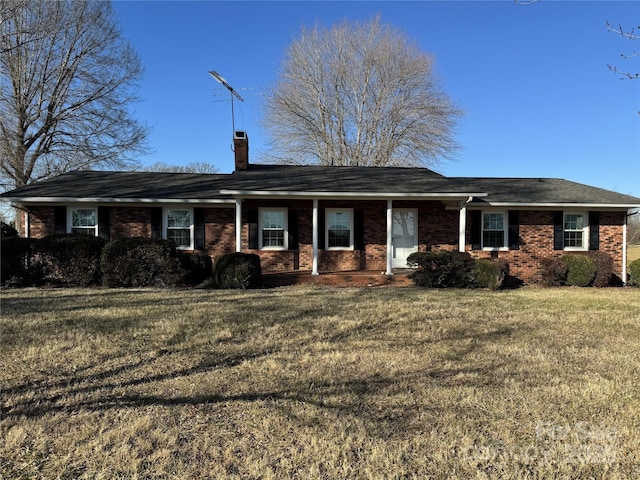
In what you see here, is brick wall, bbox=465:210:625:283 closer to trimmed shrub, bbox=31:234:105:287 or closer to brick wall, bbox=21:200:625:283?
brick wall, bbox=21:200:625:283

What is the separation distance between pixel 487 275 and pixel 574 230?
5.50 m

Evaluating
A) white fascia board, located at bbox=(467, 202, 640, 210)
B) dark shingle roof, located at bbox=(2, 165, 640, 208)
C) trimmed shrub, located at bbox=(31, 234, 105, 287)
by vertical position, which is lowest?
trimmed shrub, located at bbox=(31, 234, 105, 287)

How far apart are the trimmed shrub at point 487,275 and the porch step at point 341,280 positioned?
171 cm

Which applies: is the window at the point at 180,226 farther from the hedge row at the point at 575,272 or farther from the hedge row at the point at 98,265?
the hedge row at the point at 575,272

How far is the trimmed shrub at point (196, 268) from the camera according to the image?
11.0 m

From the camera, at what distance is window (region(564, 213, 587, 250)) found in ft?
47.0

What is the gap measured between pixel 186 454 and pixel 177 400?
919 millimetres

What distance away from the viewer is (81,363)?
4562 millimetres

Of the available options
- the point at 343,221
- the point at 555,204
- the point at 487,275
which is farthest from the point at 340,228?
the point at 555,204

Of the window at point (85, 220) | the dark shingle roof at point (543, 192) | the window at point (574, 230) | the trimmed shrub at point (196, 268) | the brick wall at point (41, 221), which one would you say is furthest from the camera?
the window at point (574, 230)

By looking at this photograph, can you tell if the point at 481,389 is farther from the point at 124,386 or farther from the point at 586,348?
the point at 124,386

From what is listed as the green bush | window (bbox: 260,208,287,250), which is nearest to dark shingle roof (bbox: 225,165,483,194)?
window (bbox: 260,208,287,250)

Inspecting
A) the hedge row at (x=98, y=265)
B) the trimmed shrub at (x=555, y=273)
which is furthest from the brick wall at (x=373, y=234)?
the hedge row at (x=98, y=265)

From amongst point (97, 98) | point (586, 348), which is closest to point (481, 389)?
point (586, 348)
